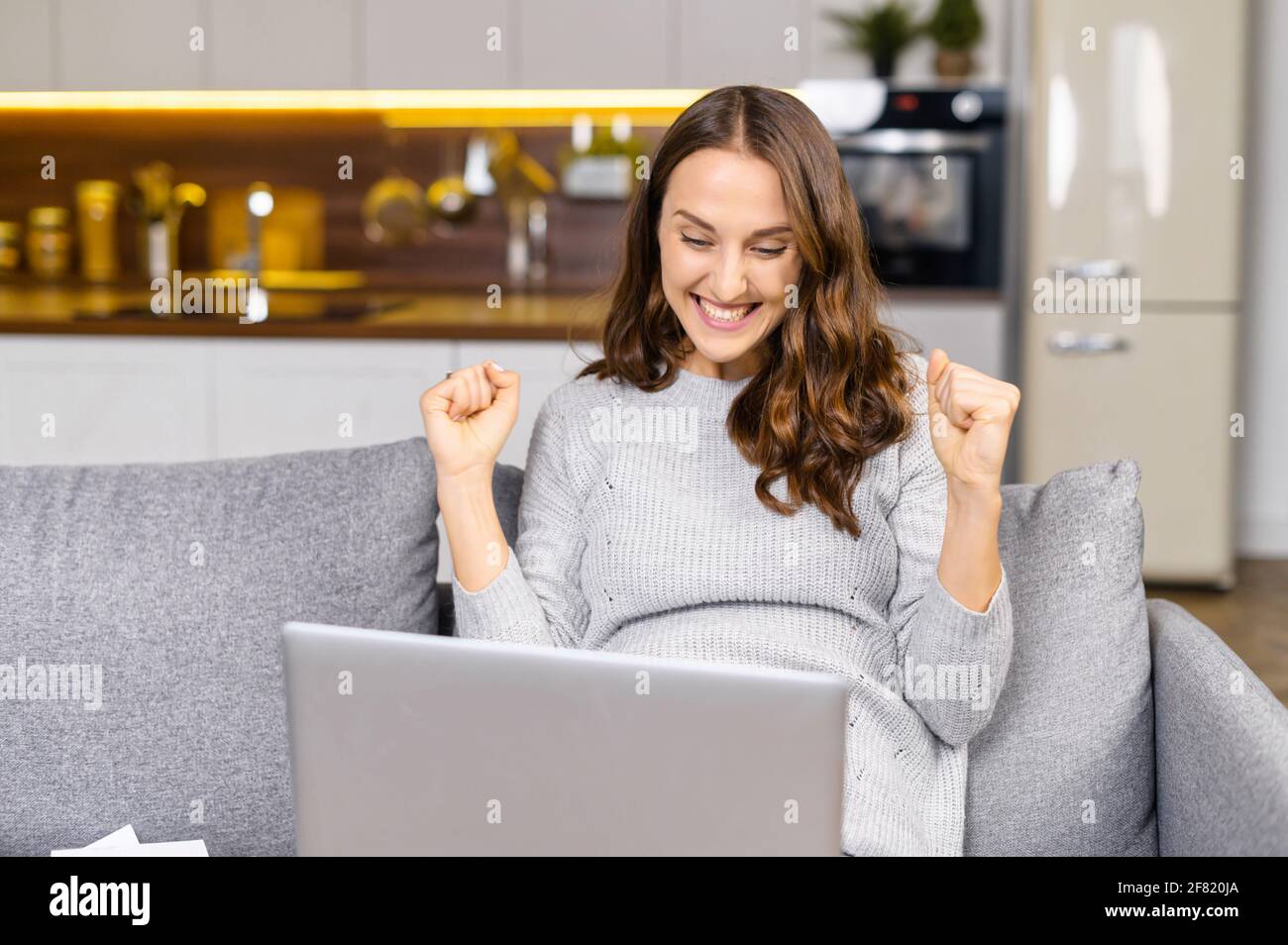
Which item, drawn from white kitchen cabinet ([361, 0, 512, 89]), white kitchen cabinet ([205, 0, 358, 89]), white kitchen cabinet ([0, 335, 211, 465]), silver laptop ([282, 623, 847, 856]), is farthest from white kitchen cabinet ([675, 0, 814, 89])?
silver laptop ([282, 623, 847, 856])

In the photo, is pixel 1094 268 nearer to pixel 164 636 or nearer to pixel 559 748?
pixel 164 636

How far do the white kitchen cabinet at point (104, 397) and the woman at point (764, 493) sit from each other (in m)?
2.15

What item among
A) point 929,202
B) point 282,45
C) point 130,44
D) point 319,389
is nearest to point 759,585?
point 319,389

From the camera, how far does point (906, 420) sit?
1.48m

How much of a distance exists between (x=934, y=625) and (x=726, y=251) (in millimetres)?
456

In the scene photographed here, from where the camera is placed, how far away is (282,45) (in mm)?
3746

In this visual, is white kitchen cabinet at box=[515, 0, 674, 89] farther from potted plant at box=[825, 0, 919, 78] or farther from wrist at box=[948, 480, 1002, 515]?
wrist at box=[948, 480, 1002, 515]

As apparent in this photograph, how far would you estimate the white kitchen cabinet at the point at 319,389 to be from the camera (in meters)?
3.40

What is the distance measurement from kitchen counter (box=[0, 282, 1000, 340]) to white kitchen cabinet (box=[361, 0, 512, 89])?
2.05 feet

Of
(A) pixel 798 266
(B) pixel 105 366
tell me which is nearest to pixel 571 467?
(A) pixel 798 266

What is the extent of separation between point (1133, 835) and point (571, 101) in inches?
115

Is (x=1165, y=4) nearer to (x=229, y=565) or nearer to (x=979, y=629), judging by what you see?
(x=979, y=629)

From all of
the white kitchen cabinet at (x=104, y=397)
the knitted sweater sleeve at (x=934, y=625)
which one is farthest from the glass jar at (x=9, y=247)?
the knitted sweater sleeve at (x=934, y=625)

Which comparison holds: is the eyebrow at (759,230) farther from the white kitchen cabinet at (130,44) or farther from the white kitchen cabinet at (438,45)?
the white kitchen cabinet at (130,44)
